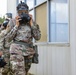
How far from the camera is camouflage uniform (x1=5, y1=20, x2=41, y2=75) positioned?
18.2 feet

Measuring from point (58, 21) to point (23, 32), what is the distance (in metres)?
1.54

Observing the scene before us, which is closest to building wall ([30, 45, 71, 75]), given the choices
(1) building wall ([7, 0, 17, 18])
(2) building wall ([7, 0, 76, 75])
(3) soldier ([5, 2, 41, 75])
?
(2) building wall ([7, 0, 76, 75])

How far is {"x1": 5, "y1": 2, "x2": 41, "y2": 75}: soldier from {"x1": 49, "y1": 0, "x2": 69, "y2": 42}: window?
3.38ft

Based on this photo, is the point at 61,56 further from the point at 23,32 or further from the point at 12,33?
the point at 12,33

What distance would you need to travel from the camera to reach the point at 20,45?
5637mm

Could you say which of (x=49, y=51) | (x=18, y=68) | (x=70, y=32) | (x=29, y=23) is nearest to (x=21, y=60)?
(x=18, y=68)

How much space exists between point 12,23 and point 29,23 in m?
0.34

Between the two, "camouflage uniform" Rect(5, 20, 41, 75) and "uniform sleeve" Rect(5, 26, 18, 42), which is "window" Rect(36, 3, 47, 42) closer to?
"camouflage uniform" Rect(5, 20, 41, 75)

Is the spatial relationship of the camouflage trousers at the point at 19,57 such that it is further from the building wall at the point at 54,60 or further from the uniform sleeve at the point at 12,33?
the building wall at the point at 54,60

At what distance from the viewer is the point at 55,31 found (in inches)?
280

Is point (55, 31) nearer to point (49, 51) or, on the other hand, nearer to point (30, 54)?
point (49, 51)

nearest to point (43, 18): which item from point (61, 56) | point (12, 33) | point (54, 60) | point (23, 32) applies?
point (54, 60)

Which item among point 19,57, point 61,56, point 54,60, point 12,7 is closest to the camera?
point 19,57

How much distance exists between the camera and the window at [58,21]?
6589 mm
